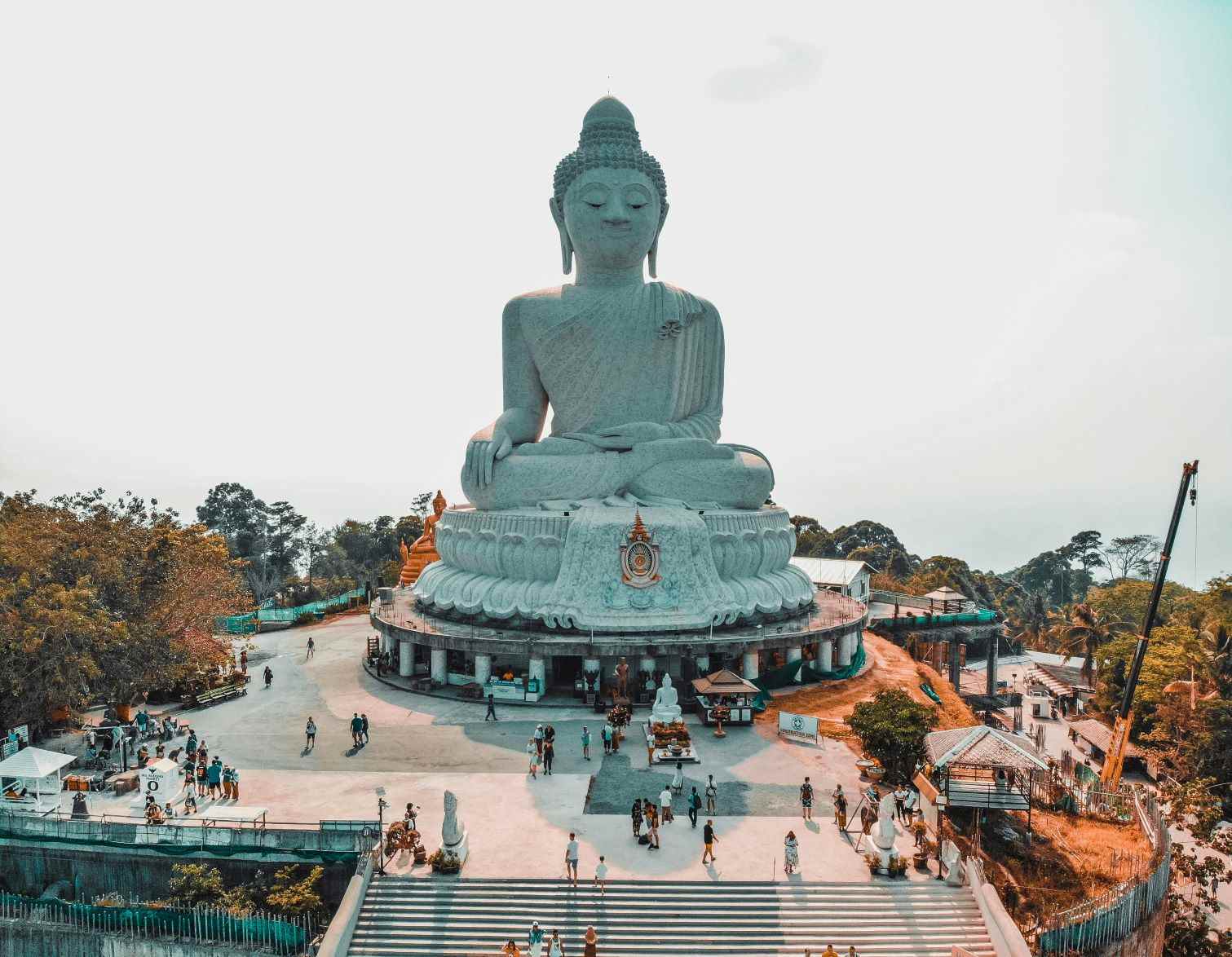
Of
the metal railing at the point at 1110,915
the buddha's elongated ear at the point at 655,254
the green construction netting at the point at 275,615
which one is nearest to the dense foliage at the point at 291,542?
the green construction netting at the point at 275,615

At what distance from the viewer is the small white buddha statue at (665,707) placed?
18.2 meters

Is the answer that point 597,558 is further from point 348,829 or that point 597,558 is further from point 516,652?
point 348,829

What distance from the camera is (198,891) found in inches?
497

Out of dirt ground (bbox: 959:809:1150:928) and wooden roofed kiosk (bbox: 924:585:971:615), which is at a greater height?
wooden roofed kiosk (bbox: 924:585:971:615)

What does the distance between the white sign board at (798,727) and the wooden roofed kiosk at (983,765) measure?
10.8ft

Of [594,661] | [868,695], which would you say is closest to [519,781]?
[594,661]

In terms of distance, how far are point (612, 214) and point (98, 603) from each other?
677 inches

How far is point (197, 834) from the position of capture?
13.3m

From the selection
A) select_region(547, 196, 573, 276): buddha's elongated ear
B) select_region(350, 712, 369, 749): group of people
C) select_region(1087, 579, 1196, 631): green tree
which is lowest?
select_region(350, 712, 369, 749): group of people

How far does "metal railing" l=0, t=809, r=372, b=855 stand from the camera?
12945mm

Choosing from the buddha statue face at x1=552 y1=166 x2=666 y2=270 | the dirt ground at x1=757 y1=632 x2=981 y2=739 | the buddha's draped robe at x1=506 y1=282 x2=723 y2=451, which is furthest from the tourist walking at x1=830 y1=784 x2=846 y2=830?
the buddha statue face at x1=552 y1=166 x2=666 y2=270

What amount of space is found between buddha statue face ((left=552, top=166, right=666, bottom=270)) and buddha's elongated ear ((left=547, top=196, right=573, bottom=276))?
72cm

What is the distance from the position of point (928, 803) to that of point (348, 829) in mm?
9476

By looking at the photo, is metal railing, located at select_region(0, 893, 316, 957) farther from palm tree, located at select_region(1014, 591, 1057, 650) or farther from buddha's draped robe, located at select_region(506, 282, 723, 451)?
palm tree, located at select_region(1014, 591, 1057, 650)
